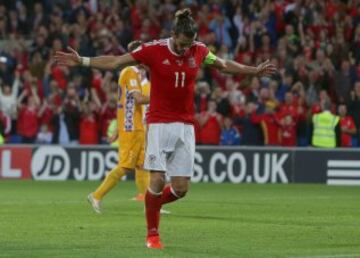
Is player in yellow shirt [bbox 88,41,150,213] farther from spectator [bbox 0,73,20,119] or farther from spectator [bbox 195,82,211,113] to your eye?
spectator [bbox 0,73,20,119]

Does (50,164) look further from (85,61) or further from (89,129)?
(85,61)

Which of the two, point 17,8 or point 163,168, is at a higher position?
point 17,8

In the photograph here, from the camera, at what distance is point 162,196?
12.6 metres

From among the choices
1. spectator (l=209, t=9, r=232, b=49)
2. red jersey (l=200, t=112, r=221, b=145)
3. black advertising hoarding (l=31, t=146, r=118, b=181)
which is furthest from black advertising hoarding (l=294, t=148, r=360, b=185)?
spectator (l=209, t=9, r=232, b=49)

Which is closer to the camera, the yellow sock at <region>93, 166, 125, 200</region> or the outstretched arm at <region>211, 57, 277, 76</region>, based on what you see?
the outstretched arm at <region>211, 57, 277, 76</region>

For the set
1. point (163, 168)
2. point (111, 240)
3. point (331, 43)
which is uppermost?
point (331, 43)

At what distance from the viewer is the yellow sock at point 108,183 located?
1612cm

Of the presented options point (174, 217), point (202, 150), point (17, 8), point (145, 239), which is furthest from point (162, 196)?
point (17, 8)

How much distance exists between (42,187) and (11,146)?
9.35ft

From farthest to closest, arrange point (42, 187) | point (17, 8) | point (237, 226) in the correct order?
point (17, 8), point (42, 187), point (237, 226)

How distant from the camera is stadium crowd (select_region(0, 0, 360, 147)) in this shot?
25875 mm

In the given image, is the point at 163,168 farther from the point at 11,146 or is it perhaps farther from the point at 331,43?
the point at 331,43

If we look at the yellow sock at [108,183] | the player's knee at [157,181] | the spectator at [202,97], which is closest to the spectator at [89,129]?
the spectator at [202,97]

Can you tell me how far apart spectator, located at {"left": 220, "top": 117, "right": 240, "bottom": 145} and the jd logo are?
11.5ft
